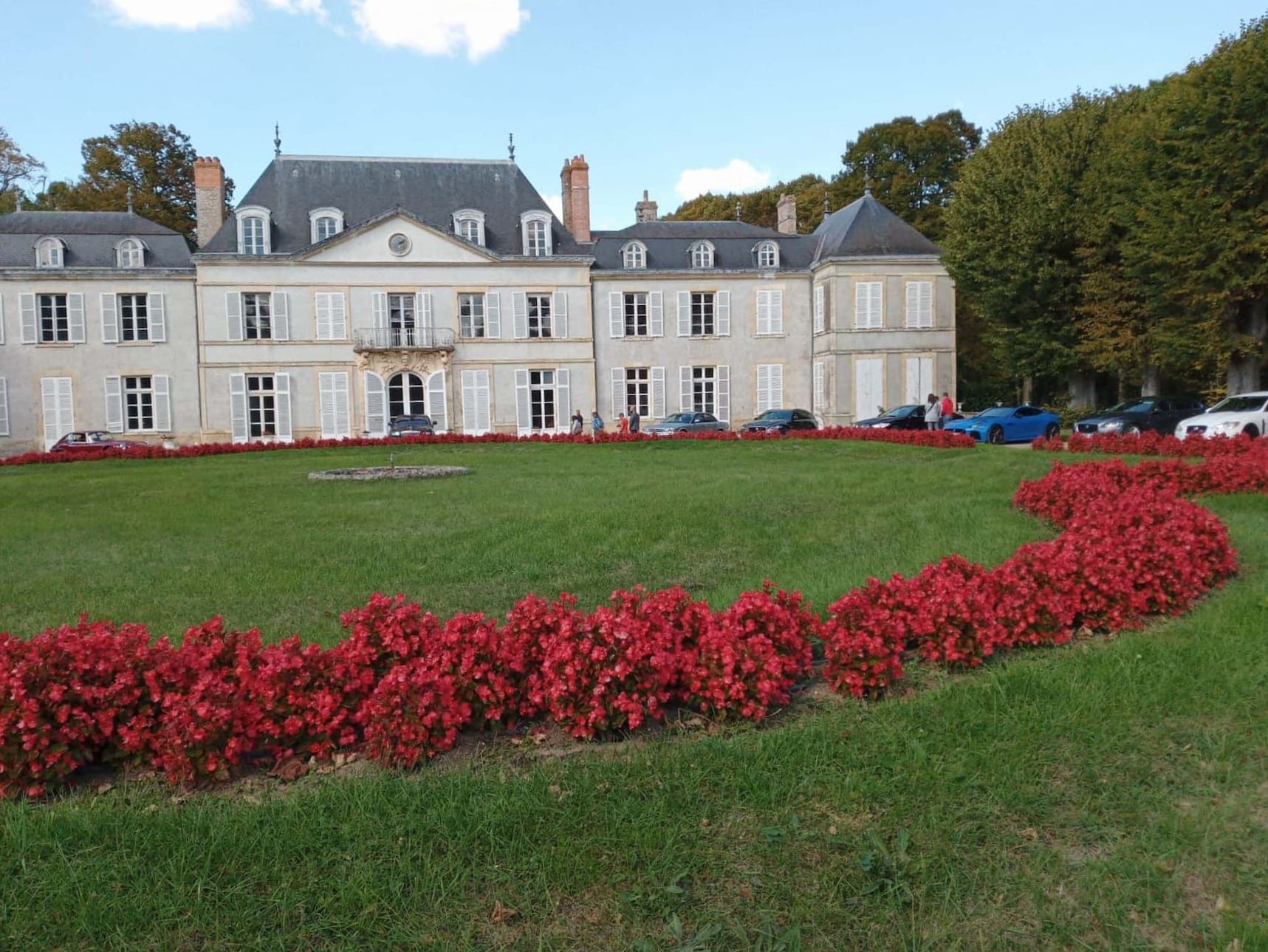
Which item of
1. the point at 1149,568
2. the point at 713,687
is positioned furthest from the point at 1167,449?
the point at 713,687

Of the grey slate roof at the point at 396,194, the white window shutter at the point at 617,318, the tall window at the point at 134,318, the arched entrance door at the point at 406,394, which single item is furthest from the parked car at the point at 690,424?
the tall window at the point at 134,318

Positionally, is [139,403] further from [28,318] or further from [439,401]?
[439,401]

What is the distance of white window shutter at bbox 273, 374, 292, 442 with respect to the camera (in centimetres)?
3084

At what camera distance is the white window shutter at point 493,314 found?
32.0 meters

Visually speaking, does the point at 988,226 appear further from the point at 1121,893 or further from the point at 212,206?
the point at 1121,893

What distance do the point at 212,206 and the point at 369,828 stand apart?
33.3m

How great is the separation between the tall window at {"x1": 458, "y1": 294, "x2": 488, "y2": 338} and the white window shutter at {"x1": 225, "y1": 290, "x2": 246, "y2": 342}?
723 cm

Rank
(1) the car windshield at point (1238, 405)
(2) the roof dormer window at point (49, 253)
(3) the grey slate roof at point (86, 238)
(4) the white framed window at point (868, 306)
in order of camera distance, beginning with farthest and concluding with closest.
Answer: (4) the white framed window at point (868, 306) → (3) the grey slate roof at point (86, 238) → (2) the roof dormer window at point (49, 253) → (1) the car windshield at point (1238, 405)

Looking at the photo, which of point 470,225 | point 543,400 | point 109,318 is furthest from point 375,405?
point 109,318

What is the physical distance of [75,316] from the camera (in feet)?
98.3

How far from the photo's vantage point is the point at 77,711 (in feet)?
11.1

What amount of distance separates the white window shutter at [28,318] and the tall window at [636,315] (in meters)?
19.7

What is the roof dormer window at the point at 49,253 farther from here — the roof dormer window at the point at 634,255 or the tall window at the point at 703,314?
the tall window at the point at 703,314

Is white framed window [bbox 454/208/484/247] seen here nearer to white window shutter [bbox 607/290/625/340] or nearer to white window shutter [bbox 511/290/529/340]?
white window shutter [bbox 511/290/529/340]
